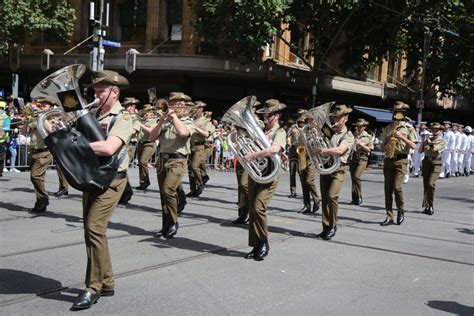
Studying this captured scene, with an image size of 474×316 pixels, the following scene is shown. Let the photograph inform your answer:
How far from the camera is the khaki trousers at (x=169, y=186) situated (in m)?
7.87

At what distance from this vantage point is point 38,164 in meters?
9.41

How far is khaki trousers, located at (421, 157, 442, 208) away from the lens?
38.8ft

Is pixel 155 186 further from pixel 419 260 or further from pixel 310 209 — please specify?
pixel 419 260

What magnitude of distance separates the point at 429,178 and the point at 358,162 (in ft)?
5.41

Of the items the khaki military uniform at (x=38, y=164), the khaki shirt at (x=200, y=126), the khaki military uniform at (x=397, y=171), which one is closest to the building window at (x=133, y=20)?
the khaki shirt at (x=200, y=126)

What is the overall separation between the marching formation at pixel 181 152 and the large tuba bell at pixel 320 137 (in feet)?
0.05

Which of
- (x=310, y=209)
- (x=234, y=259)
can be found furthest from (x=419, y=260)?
(x=310, y=209)

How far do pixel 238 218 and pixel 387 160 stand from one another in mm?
2920

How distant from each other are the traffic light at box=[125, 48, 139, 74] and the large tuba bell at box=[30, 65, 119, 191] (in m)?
19.8

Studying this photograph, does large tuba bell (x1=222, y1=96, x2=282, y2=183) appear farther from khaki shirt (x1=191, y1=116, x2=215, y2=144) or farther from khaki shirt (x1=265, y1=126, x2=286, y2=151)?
khaki shirt (x1=191, y1=116, x2=215, y2=144)

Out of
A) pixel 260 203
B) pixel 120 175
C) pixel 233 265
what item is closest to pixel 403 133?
pixel 260 203

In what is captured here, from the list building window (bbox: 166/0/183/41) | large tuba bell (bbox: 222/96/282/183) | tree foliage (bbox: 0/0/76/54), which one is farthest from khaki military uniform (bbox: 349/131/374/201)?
tree foliage (bbox: 0/0/76/54)

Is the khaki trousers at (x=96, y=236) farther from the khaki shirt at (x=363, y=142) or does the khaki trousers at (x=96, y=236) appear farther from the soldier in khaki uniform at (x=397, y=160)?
the khaki shirt at (x=363, y=142)

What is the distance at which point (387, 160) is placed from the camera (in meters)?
10.1
